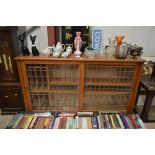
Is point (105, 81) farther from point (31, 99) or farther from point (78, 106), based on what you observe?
point (31, 99)

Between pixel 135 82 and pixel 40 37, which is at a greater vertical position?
pixel 40 37

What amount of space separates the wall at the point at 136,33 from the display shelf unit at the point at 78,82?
3.05ft

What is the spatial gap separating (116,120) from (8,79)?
160 cm

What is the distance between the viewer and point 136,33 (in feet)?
8.08

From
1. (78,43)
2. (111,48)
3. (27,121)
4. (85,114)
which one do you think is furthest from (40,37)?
(85,114)

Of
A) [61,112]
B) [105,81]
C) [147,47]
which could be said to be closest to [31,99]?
[61,112]

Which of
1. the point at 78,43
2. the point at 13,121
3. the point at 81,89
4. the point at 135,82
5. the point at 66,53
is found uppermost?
the point at 78,43

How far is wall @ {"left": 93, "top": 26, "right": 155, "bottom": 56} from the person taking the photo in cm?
242

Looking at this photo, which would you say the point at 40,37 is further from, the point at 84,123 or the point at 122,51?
the point at 84,123

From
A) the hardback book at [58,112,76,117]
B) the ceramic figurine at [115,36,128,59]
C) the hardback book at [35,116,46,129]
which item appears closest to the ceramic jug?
the ceramic figurine at [115,36,128,59]

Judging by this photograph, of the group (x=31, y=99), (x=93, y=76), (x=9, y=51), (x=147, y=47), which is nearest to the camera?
(x=9, y=51)

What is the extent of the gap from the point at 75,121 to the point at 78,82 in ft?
1.79

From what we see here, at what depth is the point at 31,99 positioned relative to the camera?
6.49 ft

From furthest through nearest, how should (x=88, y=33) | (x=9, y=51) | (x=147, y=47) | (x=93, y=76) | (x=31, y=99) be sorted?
1. (x=147, y=47)
2. (x=88, y=33)
3. (x=31, y=99)
4. (x=93, y=76)
5. (x=9, y=51)
